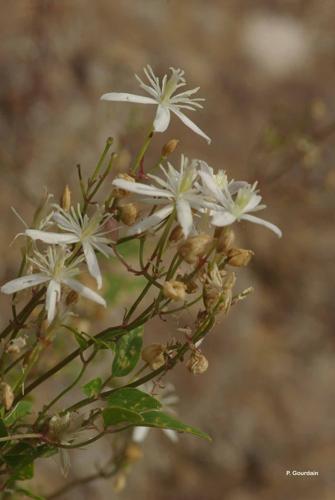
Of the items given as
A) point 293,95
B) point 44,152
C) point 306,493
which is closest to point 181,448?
point 306,493

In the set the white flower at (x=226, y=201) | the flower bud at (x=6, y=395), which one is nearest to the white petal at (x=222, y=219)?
the white flower at (x=226, y=201)

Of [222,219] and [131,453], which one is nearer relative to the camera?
[222,219]

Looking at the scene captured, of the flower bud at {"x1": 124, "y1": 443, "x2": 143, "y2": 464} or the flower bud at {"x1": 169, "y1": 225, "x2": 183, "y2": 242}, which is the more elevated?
the flower bud at {"x1": 124, "y1": 443, "x2": 143, "y2": 464}

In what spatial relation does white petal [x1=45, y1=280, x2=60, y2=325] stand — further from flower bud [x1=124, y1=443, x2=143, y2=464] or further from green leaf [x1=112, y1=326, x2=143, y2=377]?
flower bud [x1=124, y1=443, x2=143, y2=464]

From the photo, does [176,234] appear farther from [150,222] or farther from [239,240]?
[239,240]

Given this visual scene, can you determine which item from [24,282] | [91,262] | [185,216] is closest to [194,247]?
[185,216]

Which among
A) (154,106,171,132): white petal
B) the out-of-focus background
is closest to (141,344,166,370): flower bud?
(154,106,171,132): white petal

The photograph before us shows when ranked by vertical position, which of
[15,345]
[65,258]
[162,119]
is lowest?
[15,345]
